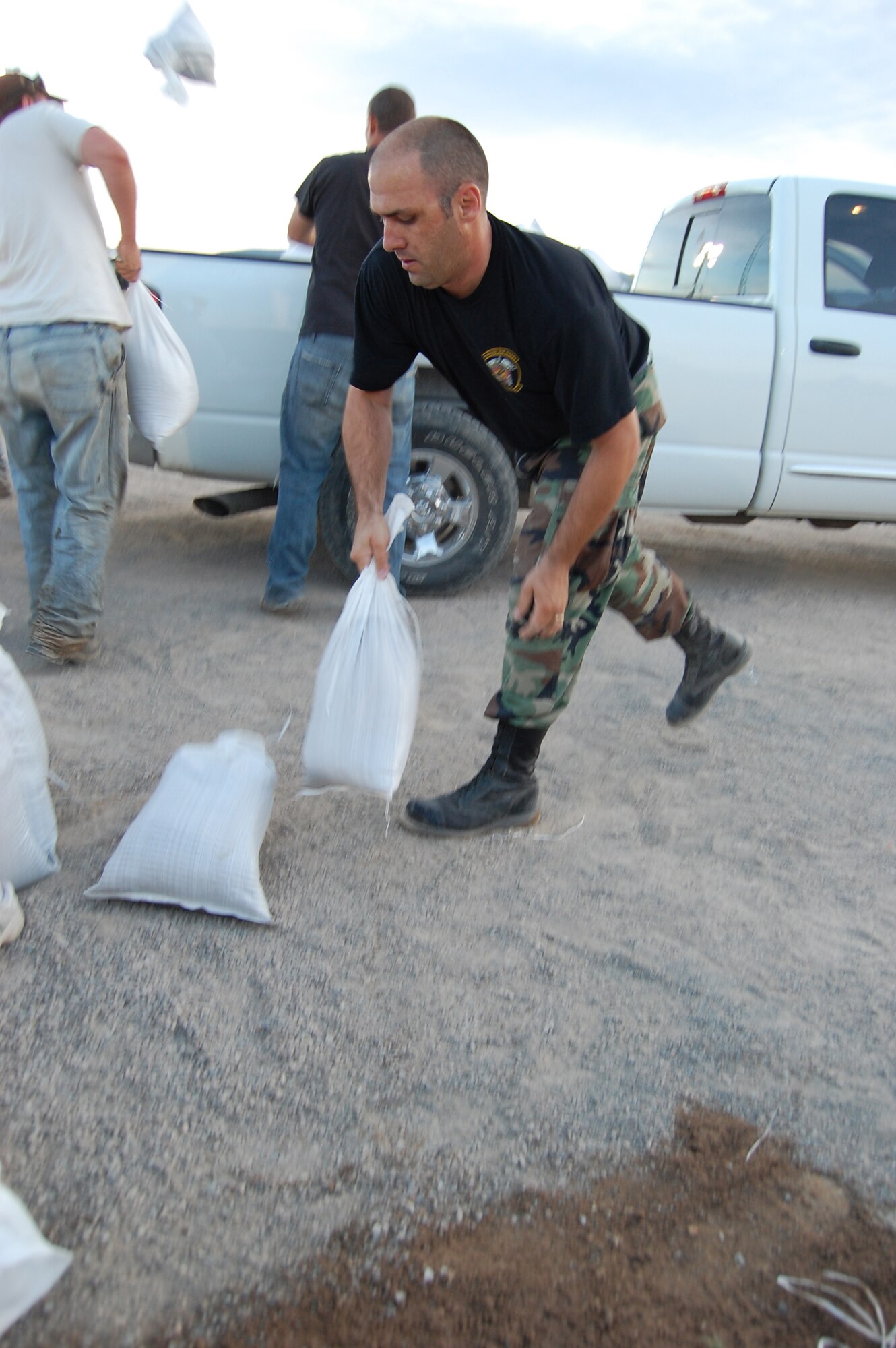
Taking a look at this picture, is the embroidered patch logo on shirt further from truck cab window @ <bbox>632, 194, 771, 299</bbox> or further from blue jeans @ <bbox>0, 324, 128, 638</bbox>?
truck cab window @ <bbox>632, 194, 771, 299</bbox>

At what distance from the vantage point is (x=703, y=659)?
11.1 ft

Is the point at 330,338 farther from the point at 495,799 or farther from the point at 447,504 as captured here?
the point at 495,799

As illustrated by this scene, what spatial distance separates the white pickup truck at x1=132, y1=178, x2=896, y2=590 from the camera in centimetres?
456

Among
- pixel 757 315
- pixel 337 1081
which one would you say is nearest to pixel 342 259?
pixel 757 315

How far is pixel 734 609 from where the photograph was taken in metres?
5.07

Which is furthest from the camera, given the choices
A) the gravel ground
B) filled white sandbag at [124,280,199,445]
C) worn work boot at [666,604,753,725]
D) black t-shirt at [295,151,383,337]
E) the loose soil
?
black t-shirt at [295,151,383,337]

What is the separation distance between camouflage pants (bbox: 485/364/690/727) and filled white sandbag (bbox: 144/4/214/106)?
272 cm

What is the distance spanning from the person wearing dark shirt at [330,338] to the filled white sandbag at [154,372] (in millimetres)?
459

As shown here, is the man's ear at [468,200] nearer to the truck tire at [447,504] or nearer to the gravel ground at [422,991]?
the gravel ground at [422,991]

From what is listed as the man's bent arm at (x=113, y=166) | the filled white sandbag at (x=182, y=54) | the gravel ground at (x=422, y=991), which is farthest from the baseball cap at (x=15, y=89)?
the gravel ground at (x=422, y=991)

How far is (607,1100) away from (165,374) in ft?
9.77

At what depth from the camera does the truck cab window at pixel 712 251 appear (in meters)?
4.99

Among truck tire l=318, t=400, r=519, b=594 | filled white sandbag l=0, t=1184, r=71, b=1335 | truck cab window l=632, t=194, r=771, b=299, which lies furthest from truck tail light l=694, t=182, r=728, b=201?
filled white sandbag l=0, t=1184, r=71, b=1335

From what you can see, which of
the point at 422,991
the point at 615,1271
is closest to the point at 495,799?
the point at 422,991
